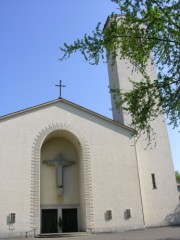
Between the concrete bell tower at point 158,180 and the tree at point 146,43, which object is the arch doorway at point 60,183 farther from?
the tree at point 146,43

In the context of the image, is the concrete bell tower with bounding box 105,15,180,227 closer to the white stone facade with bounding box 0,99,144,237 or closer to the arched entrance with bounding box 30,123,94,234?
the white stone facade with bounding box 0,99,144,237

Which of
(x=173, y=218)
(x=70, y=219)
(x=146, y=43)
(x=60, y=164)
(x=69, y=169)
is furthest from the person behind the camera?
(x=173, y=218)

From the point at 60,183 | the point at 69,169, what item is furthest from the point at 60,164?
the point at 60,183

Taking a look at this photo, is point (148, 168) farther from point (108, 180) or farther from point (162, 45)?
point (162, 45)

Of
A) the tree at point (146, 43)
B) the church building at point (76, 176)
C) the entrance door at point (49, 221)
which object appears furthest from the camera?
the entrance door at point (49, 221)

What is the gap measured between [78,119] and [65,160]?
2796mm

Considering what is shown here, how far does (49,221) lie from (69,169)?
3.43 m

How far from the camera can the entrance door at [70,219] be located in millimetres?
18375

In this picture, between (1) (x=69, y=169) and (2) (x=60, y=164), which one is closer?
(2) (x=60, y=164)

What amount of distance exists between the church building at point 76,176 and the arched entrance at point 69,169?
0.05 metres

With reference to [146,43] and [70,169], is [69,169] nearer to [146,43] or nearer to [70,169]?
[70,169]

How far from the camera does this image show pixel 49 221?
18266 millimetres

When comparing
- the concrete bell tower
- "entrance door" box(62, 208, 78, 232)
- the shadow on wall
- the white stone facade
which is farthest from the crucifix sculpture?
the shadow on wall

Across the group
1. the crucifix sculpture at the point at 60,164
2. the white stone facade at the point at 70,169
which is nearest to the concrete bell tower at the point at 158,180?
the white stone facade at the point at 70,169
